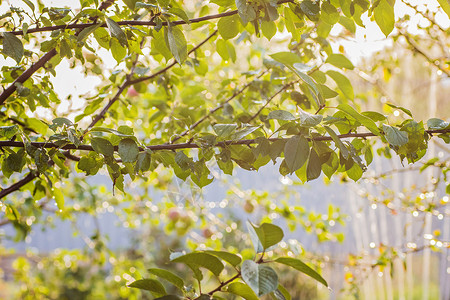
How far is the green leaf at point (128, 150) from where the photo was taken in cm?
41

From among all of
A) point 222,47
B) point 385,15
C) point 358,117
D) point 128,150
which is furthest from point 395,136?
point 222,47

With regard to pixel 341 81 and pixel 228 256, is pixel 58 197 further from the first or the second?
pixel 341 81

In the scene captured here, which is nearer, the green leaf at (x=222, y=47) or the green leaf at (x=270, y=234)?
the green leaf at (x=270, y=234)

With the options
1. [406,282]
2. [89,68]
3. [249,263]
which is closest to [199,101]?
[89,68]

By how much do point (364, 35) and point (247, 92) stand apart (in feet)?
0.83

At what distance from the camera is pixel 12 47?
0.42m

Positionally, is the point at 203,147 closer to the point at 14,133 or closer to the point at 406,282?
the point at 14,133

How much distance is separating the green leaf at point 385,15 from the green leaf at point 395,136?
0.37 ft

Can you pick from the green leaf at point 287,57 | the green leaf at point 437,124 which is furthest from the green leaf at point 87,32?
the green leaf at point 437,124

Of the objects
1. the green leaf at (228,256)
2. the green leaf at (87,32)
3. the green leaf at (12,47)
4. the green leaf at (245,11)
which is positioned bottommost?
the green leaf at (228,256)

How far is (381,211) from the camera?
2.39 m

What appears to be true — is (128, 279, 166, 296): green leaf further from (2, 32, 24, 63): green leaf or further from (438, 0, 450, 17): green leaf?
(438, 0, 450, 17): green leaf

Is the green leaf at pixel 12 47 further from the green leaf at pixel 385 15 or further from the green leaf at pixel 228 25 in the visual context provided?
the green leaf at pixel 385 15

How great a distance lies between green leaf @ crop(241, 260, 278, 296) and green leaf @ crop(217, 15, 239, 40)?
0.82ft
